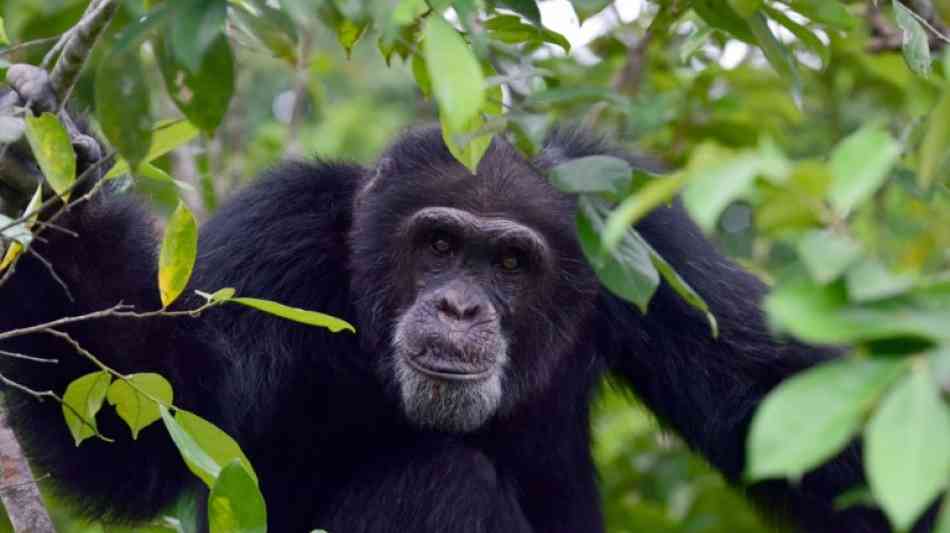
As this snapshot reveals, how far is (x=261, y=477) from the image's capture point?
5492mm

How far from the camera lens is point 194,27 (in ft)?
8.25

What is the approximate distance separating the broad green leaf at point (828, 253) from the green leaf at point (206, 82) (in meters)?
1.38

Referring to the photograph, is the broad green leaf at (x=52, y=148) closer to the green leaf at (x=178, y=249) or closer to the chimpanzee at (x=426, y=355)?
the green leaf at (x=178, y=249)

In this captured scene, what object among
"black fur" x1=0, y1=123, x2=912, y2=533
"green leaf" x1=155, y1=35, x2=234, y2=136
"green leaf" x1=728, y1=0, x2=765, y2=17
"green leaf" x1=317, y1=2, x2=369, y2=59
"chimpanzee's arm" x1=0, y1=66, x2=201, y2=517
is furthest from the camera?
"black fur" x1=0, y1=123, x2=912, y2=533

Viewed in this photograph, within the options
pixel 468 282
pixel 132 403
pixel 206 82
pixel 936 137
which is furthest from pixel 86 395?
pixel 936 137

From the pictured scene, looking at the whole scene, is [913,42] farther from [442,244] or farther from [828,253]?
[828,253]

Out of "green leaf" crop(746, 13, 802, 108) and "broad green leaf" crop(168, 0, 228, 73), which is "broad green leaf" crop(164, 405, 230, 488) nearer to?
"broad green leaf" crop(168, 0, 228, 73)

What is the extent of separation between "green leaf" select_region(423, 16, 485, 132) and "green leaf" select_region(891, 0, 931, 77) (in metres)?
1.86

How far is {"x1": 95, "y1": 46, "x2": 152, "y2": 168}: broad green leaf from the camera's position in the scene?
8.87 ft

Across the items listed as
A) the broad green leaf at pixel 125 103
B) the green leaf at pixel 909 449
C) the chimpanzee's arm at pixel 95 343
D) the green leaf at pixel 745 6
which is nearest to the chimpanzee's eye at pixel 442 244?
the chimpanzee's arm at pixel 95 343

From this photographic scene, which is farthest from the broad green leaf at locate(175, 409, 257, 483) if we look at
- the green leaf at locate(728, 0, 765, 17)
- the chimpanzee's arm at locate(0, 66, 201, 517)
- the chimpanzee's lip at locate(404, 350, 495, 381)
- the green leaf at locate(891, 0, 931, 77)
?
the green leaf at locate(891, 0, 931, 77)

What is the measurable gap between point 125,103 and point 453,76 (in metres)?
0.76

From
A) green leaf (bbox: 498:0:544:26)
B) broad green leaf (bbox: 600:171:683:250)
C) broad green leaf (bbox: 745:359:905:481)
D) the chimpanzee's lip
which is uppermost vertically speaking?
broad green leaf (bbox: 600:171:683:250)

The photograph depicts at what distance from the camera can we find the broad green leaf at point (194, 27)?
8.16 feet
